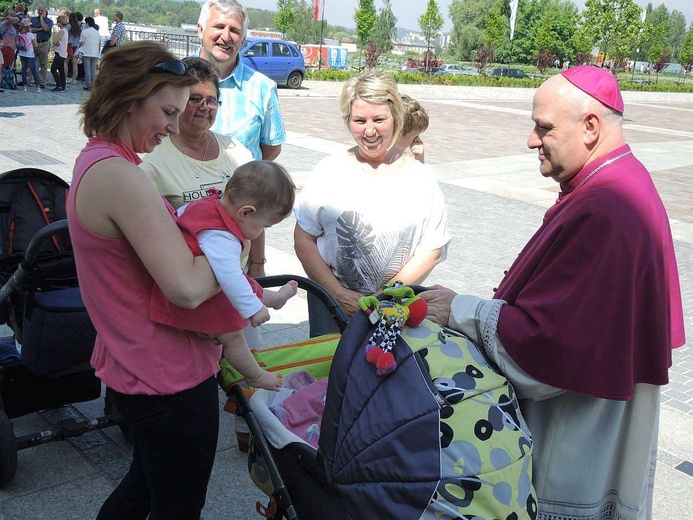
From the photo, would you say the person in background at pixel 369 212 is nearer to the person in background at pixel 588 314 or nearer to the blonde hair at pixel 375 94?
the blonde hair at pixel 375 94

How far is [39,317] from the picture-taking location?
2.85 meters

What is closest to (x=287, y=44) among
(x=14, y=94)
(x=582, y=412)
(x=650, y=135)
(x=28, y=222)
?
(x=14, y=94)

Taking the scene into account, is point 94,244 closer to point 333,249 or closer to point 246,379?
point 246,379

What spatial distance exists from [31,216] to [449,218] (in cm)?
601

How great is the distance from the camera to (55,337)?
2.85m

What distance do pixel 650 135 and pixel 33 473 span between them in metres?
18.7

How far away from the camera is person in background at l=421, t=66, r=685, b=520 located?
1.83 meters

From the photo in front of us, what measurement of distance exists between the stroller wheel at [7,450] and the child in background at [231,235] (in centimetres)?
140

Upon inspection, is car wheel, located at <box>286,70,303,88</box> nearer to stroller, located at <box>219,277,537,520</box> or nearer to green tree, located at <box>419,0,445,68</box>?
stroller, located at <box>219,277,537,520</box>

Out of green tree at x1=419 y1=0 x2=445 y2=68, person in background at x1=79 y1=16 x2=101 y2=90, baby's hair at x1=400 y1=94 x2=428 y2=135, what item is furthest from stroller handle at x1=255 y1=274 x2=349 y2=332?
green tree at x1=419 y1=0 x2=445 y2=68

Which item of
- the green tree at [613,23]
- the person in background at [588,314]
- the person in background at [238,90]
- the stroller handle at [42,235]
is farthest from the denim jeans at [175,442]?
the green tree at [613,23]

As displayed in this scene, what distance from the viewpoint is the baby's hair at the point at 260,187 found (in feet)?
6.29

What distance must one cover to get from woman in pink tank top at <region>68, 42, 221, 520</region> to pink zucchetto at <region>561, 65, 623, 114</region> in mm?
1122

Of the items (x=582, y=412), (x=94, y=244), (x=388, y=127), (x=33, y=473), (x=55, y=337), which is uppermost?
(x=388, y=127)
